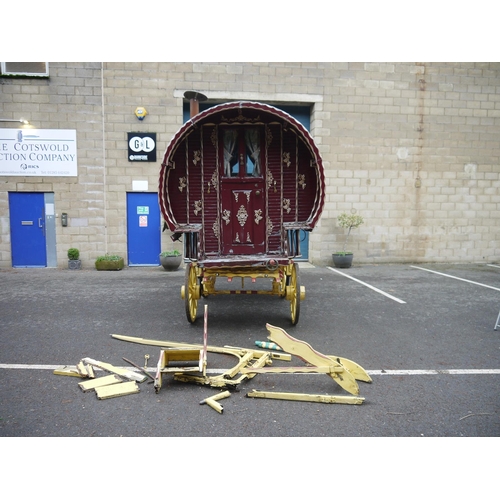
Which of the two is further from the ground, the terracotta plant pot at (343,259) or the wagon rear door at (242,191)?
the wagon rear door at (242,191)

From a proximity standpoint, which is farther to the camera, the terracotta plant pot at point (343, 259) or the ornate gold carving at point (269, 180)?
the terracotta plant pot at point (343, 259)

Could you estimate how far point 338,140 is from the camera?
487 inches

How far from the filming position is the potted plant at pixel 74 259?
1171 centimetres

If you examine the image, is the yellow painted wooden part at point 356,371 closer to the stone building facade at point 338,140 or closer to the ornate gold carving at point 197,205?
the ornate gold carving at point 197,205

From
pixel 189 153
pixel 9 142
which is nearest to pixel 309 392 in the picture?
pixel 189 153

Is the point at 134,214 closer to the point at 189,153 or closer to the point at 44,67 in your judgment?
the point at 44,67

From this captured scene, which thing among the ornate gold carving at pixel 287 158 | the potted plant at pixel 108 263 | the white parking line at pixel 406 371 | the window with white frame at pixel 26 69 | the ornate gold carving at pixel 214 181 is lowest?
the white parking line at pixel 406 371

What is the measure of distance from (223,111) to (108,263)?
7.14 metres

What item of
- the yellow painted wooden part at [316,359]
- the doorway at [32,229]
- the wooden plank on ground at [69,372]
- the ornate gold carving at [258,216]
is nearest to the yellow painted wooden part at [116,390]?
the wooden plank on ground at [69,372]

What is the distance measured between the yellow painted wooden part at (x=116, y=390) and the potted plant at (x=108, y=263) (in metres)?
8.25

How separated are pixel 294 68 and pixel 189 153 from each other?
24.3ft

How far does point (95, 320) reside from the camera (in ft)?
20.1

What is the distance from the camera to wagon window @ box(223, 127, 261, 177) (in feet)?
20.9

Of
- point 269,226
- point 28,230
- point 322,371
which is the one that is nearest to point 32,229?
point 28,230
